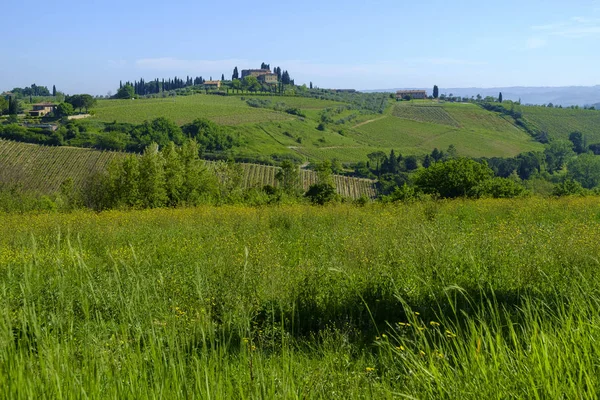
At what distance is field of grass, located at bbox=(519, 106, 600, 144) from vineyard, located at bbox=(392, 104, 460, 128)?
67.0ft

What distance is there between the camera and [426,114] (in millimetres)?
147875

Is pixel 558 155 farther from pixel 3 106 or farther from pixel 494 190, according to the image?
pixel 3 106

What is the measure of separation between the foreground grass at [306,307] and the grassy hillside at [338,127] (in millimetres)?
81826

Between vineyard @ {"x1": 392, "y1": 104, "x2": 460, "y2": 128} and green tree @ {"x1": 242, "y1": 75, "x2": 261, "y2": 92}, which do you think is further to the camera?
green tree @ {"x1": 242, "y1": 75, "x2": 261, "y2": 92}

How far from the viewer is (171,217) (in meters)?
13.3

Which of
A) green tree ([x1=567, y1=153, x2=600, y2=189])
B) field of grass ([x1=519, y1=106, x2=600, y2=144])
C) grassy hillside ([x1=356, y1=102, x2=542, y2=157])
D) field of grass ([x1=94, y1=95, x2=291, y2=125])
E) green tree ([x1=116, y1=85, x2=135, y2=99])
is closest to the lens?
green tree ([x1=567, y1=153, x2=600, y2=189])

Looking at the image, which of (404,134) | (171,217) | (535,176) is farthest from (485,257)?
(404,134)

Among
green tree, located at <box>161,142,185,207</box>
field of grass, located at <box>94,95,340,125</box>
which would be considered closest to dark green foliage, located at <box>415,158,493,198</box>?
green tree, located at <box>161,142,185,207</box>

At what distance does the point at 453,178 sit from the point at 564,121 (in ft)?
432

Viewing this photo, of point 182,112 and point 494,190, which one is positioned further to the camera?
point 182,112

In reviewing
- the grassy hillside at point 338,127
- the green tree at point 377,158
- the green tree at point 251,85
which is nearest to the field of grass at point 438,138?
the grassy hillside at point 338,127

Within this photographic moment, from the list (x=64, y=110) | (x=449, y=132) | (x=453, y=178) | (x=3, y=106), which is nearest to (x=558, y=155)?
(x=449, y=132)

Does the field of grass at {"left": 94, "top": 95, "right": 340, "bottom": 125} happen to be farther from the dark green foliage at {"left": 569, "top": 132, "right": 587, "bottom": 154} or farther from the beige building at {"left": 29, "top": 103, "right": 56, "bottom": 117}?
the dark green foliage at {"left": 569, "top": 132, "right": 587, "bottom": 154}

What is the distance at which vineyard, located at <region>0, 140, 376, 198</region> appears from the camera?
67125 mm
